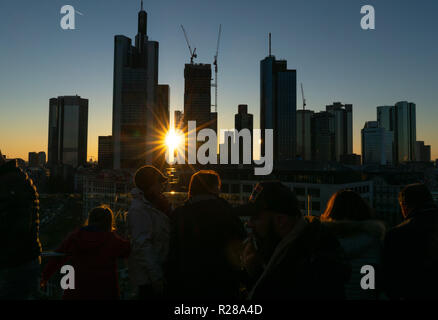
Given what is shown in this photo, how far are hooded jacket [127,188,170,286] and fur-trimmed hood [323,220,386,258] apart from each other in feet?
6.43

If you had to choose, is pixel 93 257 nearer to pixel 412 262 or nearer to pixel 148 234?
pixel 148 234

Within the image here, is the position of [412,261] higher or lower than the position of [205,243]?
lower

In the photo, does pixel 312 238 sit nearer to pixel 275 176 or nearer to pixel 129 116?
pixel 275 176

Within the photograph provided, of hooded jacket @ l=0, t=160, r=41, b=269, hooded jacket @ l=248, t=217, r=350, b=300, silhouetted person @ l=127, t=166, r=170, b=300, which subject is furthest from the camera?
silhouetted person @ l=127, t=166, r=170, b=300

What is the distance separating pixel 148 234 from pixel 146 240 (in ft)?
0.24

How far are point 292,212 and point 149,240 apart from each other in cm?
191

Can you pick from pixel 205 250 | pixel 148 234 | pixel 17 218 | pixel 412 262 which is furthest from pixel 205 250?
pixel 17 218

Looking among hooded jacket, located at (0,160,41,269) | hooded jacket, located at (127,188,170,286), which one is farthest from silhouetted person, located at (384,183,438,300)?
hooded jacket, located at (0,160,41,269)

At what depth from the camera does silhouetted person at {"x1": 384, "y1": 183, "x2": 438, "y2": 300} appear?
2.91 meters

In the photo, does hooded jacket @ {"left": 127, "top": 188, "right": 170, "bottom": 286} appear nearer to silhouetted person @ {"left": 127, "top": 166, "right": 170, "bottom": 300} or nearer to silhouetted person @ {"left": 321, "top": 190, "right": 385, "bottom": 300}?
silhouetted person @ {"left": 127, "top": 166, "right": 170, "bottom": 300}

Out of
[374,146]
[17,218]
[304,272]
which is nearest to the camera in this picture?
[304,272]

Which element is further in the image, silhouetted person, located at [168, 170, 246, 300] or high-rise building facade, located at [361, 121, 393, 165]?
high-rise building facade, located at [361, 121, 393, 165]

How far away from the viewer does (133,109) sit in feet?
564

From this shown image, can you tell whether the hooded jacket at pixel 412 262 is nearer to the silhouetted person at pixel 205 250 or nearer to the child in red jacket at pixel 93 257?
the silhouetted person at pixel 205 250
